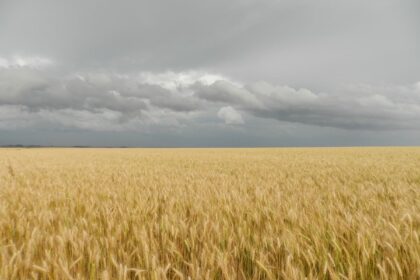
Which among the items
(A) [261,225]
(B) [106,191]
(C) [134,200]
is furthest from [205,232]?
(B) [106,191]

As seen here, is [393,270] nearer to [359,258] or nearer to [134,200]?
[359,258]

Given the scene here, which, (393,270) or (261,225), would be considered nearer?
(393,270)

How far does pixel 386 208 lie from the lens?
3611 mm

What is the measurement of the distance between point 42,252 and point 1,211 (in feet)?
5.70

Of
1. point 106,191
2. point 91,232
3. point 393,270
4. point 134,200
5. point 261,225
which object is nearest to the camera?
point 393,270

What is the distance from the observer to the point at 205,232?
7.97ft

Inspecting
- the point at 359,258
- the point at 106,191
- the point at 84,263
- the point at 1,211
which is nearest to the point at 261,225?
the point at 359,258

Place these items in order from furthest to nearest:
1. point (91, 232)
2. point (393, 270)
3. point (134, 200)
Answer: point (134, 200) < point (91, 232) < point (393, 270)

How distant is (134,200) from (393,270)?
11.2 ft

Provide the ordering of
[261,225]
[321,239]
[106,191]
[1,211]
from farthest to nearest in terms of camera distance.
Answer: [106,191], [1,211], [261,225], [321,239]

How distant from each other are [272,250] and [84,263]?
3.87 ft

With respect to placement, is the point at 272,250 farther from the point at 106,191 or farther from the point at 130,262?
the point at 106,191

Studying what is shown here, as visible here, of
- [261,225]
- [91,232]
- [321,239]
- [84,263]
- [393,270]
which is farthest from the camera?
[261,225]

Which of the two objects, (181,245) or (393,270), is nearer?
(393,270)
